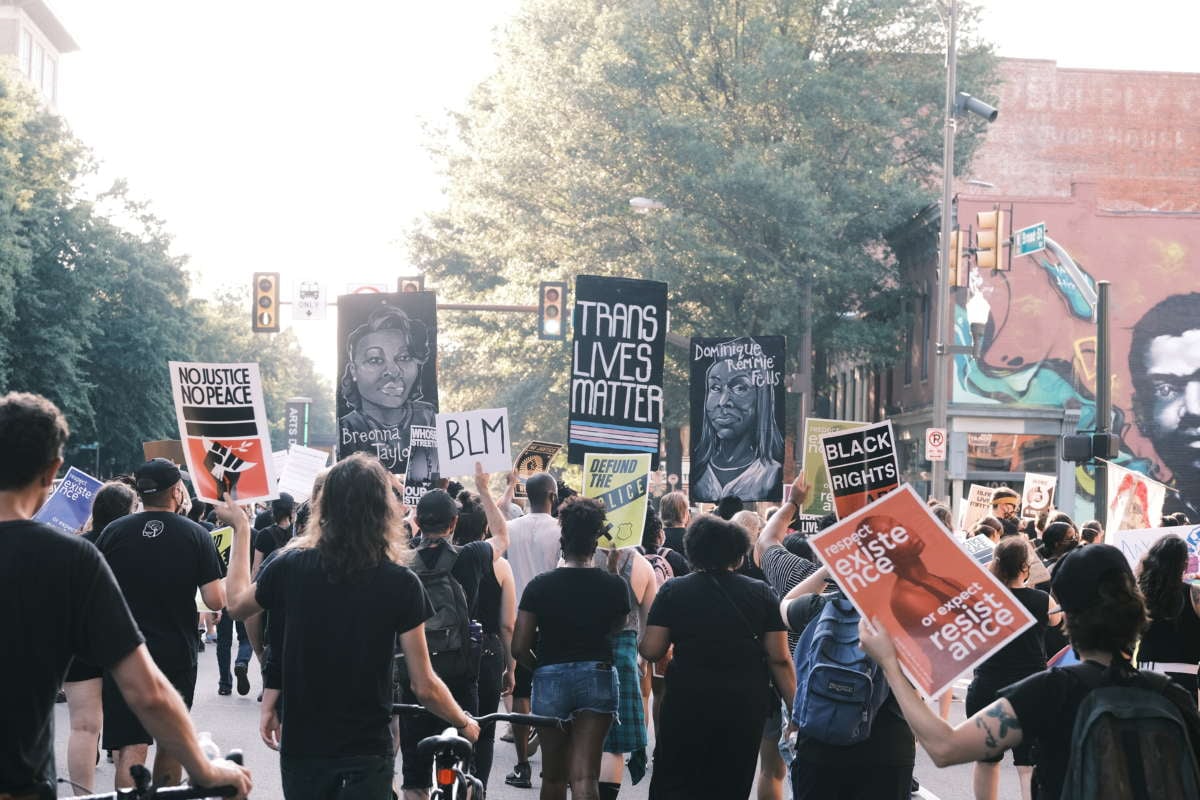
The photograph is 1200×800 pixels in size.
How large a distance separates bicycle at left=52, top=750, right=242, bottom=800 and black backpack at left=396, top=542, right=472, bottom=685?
356 cm

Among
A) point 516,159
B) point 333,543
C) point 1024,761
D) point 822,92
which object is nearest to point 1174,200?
point 822,92

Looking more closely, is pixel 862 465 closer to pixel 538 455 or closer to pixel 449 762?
pixel 449 762

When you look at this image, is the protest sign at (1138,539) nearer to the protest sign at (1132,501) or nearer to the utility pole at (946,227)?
the protest sign at (1132,501)

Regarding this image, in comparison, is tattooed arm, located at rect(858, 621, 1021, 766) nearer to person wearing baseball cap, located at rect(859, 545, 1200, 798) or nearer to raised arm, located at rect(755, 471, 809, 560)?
person wearing baseball cap, located at rect(859, 545, 1200, 798)

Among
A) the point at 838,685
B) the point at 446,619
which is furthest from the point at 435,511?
the point at 838,685

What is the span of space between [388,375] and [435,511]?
268 inches

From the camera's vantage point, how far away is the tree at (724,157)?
3547 cm

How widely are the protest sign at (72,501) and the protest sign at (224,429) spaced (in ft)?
15.1

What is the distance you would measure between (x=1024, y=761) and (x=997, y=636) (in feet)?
15.1

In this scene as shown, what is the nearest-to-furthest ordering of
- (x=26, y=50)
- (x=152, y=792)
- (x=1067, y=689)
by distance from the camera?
1. (x=152, y=792)
2. (x=1067, y=689)
3. (x=26, y=50)

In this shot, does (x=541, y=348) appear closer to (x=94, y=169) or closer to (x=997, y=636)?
(x=94, y=169)

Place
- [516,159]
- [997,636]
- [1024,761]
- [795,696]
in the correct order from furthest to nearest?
[516,159]
[1024,761]
[795,696]
[997,636]

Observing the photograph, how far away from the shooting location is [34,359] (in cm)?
4512

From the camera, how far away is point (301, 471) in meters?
13.2
